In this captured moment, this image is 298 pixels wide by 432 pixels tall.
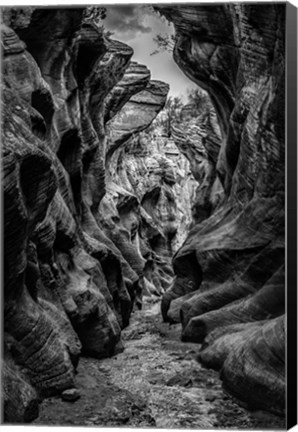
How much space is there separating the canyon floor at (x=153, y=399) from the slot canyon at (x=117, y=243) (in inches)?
1.5

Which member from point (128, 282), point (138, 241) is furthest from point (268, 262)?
point (138, 241)

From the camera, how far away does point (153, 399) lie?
975 centimetres

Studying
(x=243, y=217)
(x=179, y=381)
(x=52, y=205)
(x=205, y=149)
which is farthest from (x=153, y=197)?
(x=179, y=381)

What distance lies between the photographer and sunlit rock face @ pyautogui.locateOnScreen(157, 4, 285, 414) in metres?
10.2

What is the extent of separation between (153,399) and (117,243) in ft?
63.3

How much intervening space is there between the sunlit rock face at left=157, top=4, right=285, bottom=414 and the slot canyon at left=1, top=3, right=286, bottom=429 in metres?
0.06

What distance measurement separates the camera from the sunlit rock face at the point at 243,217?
10.2m

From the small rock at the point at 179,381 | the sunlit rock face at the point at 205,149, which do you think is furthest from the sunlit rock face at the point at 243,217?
the sunlit rock face at the point at 205,149

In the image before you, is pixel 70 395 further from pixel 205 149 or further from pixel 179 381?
pixel 205 149

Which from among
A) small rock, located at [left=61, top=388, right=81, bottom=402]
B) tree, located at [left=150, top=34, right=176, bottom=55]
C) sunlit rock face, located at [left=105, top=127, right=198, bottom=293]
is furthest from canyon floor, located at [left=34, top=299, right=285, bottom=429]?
sunlit rock face, located at [left=105, top=127, right=198, bottom=293]

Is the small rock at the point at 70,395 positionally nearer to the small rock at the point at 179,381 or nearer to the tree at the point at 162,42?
the small rock at the point at 179,381

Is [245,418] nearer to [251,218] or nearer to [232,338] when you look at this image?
[232,338]

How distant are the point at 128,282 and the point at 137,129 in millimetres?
13638

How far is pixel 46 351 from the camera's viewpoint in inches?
438
